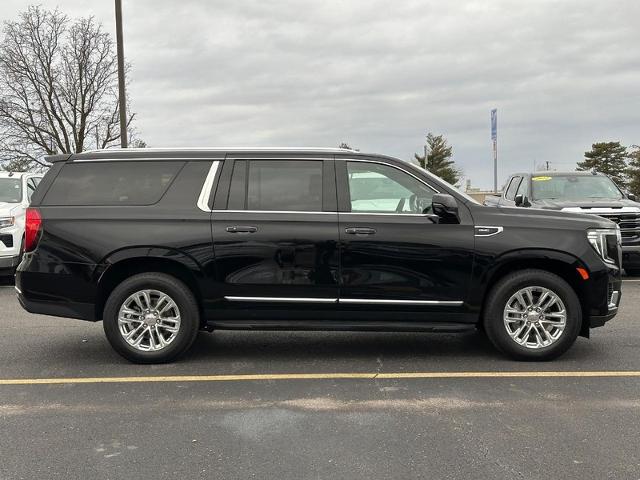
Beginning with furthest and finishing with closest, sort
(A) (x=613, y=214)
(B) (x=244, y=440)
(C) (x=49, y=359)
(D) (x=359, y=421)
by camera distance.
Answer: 1. (A) (x=613, y=214)
2. (C) (x=49, y=359)
3. (D) (x=359, y=421)
4. (B) (x=244, y=440)

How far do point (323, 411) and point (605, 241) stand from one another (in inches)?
116

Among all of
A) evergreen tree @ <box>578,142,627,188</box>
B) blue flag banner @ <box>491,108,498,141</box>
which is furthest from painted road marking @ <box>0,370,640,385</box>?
evergreen tree @ <box>578,142,627,188</box>

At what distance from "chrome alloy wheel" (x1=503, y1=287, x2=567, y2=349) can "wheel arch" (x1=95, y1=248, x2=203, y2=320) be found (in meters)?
2.73

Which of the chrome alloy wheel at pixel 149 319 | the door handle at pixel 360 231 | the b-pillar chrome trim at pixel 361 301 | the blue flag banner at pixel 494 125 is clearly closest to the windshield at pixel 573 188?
the b-pillar chrome trim at pixel 361 301

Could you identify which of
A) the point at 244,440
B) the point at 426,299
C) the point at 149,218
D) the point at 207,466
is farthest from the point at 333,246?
the point at 207,466

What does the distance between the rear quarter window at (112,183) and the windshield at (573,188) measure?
743cm

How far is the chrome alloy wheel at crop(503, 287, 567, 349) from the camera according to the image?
5.30 m

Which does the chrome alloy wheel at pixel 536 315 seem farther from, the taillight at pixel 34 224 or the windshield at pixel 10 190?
the windshield at pixel 10 190

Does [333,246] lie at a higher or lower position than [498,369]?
higher

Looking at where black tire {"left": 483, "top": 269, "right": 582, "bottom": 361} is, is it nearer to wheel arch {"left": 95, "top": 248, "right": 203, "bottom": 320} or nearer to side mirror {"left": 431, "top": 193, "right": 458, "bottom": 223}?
side mirror {"left": 431, "top": 193, "right": 458, "bottom": 223}

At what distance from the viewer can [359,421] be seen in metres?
4.07

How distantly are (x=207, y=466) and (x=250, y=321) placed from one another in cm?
205

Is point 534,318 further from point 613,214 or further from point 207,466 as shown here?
point 613,214

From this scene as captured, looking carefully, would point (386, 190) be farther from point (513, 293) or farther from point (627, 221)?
point (627, 221)
